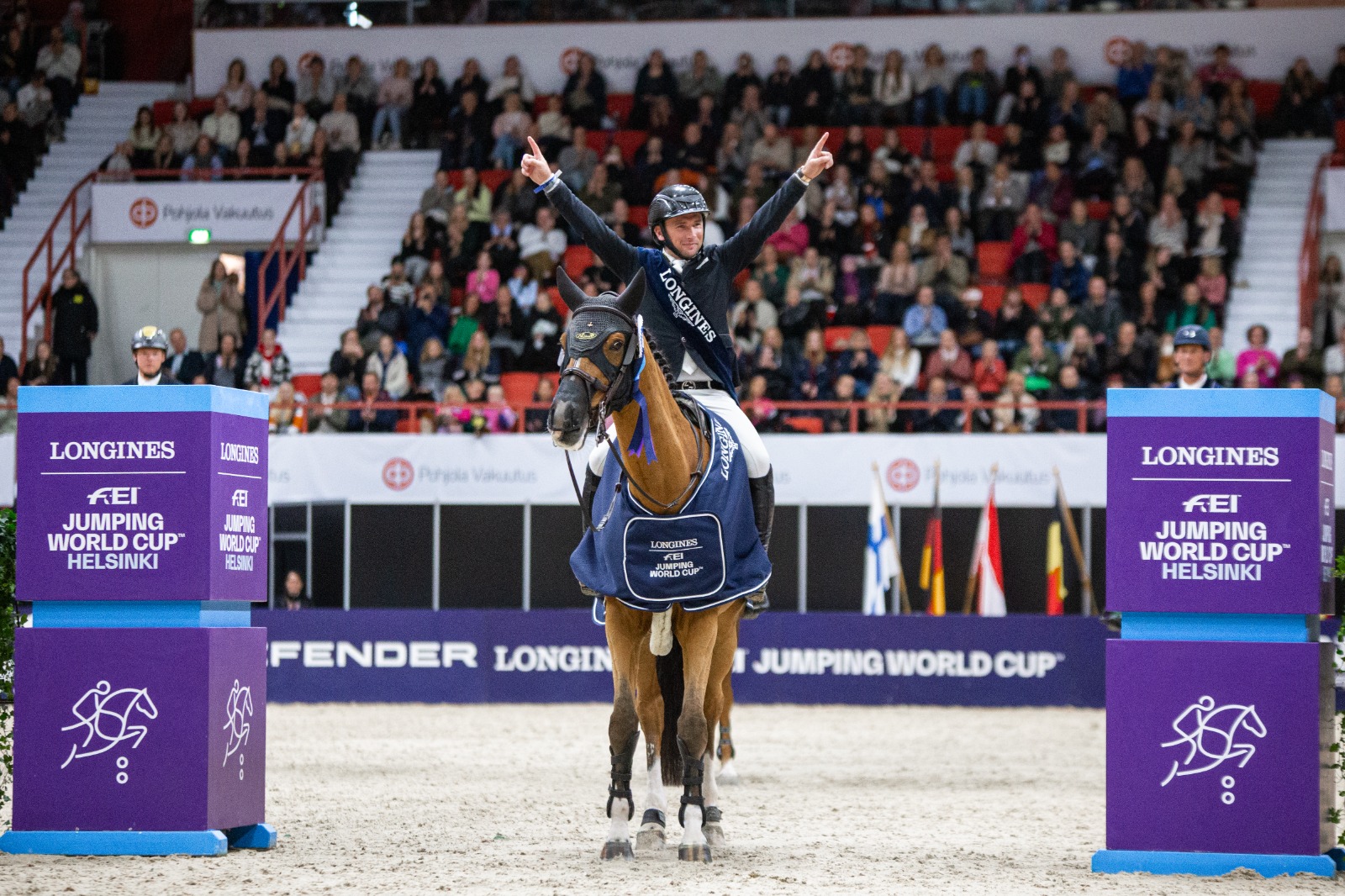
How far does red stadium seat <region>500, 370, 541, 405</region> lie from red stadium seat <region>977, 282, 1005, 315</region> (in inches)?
224

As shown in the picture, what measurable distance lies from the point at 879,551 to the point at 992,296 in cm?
522

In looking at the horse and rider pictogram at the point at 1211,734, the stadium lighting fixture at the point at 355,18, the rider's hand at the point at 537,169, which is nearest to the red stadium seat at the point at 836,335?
the stadium lighting fixture at the point at 355,18

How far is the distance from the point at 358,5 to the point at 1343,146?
566 inches

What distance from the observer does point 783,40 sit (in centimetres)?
2598

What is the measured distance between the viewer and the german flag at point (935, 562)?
1855 cm

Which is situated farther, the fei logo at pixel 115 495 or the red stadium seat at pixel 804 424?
the red stadium seat at pixel 804 424

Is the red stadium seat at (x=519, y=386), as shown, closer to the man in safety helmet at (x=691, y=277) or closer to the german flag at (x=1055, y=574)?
the german flag at (x=1055, y=574)

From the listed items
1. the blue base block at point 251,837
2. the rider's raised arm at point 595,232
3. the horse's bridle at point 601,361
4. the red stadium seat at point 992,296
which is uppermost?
the red stadium seat at point 992,296

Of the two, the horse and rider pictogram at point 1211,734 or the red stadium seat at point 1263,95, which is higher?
the red stadium seat at point 1263,95

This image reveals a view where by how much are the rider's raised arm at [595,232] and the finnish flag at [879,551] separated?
995 centimetres

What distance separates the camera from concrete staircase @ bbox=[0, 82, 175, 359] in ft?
80.5

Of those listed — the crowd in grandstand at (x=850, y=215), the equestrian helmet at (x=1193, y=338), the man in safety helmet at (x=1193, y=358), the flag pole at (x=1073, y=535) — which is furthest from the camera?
the crowd in grandstand at (x=850, y=215)

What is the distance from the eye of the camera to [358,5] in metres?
26.7

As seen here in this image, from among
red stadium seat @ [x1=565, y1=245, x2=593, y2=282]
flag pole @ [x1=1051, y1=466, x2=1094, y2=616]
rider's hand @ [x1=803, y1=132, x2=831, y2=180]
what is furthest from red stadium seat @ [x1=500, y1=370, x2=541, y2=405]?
rider's hand @ [x1=803, y1=132, x2=831, y2=180]
